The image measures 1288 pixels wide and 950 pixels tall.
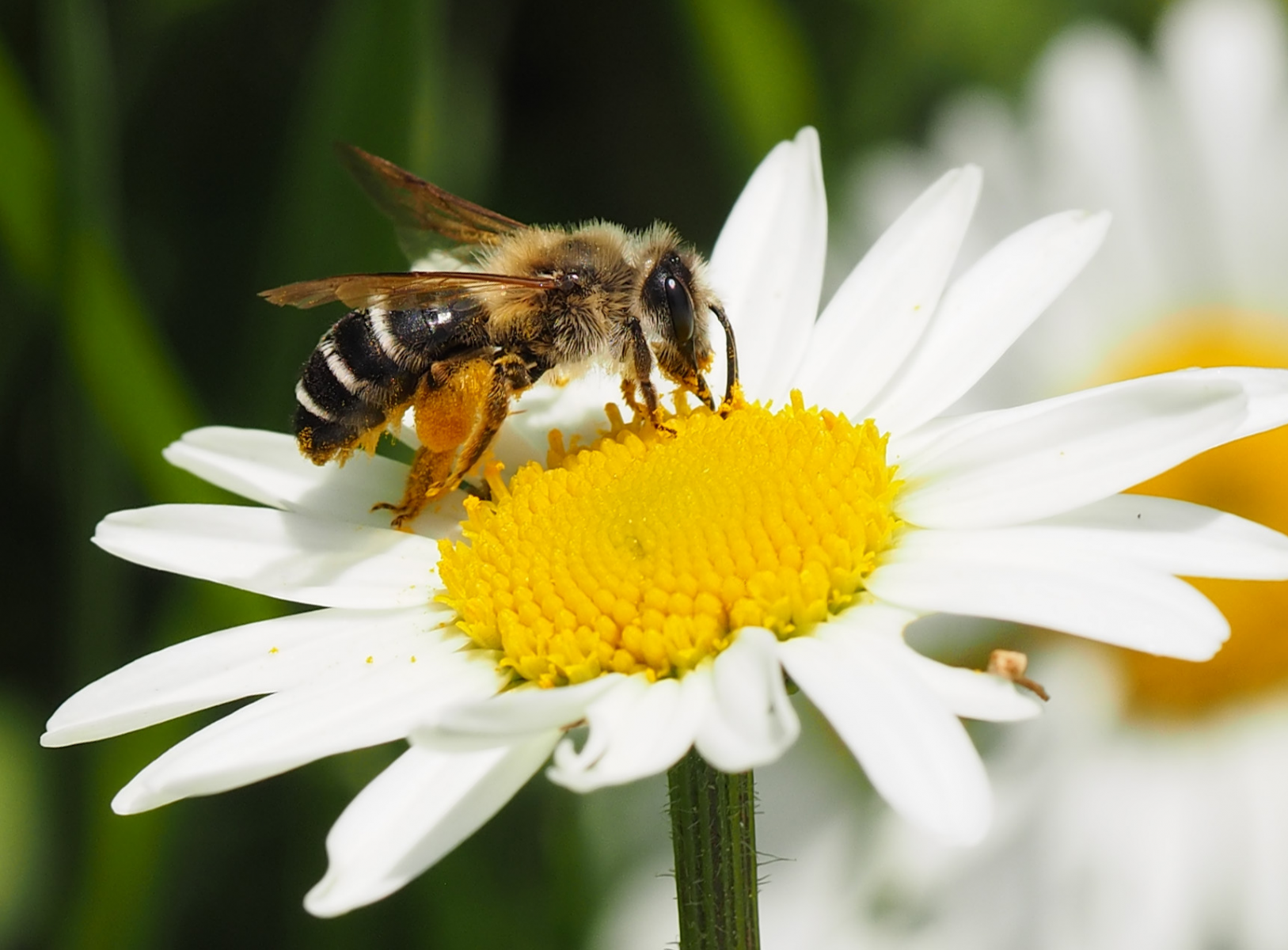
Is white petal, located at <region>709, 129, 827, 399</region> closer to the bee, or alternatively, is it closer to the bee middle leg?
the bee

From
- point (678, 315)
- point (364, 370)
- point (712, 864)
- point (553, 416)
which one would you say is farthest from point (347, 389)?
point (712, 864)

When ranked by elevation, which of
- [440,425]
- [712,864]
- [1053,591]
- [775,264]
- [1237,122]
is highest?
[1237,122]

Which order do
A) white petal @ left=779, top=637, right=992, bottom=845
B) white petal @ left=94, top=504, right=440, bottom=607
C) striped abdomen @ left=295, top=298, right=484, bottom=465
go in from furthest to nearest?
1. striped abdomen @ left=295, top=298, right=484, bottom=465
2. white petal @ left=94, top=504, right=440, bottom=607
3. white petal @ left=779, top=637, right=992, bottom=845

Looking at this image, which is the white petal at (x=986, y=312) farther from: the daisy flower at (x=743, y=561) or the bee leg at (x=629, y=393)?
the bee leg at (x=629, y=393)

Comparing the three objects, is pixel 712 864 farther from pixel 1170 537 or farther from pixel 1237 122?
pixel 1237 122

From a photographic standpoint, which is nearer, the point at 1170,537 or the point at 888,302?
the point at 1170,537

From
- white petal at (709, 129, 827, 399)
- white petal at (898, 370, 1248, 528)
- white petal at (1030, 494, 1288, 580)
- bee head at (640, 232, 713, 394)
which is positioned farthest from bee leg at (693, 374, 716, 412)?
white petal at (1030, 494, 1288, 580)

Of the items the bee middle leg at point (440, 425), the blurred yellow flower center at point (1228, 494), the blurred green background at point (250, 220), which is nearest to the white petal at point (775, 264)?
the bee middle leg at point (440, 425)
